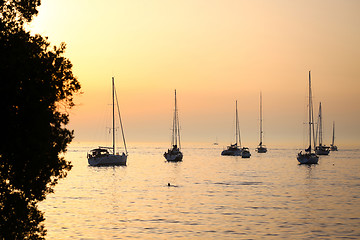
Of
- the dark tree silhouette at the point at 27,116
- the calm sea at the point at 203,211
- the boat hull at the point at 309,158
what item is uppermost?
the dark tree silhouette at the point at 27,116

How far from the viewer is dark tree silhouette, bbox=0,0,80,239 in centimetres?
2066

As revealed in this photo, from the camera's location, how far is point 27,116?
21000 millimetres

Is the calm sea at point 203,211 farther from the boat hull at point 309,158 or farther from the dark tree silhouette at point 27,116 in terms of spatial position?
the boat hull at point 309,158

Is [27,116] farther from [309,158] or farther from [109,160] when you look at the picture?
[309,158]

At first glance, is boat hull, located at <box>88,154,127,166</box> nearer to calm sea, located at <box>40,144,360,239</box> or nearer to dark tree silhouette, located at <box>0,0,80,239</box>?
calm sea, located at <box>40,144,360,239</box>

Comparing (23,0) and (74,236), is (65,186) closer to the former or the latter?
(74,236)

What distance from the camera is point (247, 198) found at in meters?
67.2

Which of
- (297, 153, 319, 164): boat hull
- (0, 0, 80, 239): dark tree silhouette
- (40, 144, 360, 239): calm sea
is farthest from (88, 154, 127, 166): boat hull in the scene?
(0, 0, 80, 239): dark tree silhouette

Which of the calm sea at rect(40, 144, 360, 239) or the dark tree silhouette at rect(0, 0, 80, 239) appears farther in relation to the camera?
the calm sea at rect(40, 144, 360, 239)

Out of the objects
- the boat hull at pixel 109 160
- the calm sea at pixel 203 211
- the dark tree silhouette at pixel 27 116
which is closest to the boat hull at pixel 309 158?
the boat hull at pixel 109 160

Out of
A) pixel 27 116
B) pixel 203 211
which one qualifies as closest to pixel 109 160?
pixel 203 211

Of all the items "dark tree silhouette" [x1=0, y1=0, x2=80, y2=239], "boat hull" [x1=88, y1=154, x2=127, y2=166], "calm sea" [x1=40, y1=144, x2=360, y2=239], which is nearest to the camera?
"dark tree silhouette" [x1=0, y1=0, x2=80, y2=239]

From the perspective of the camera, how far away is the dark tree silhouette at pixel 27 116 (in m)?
20.7

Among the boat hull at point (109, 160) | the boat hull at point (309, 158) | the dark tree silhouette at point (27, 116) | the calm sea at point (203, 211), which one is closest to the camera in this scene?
the dark tree silhouette at point (27, 116)
